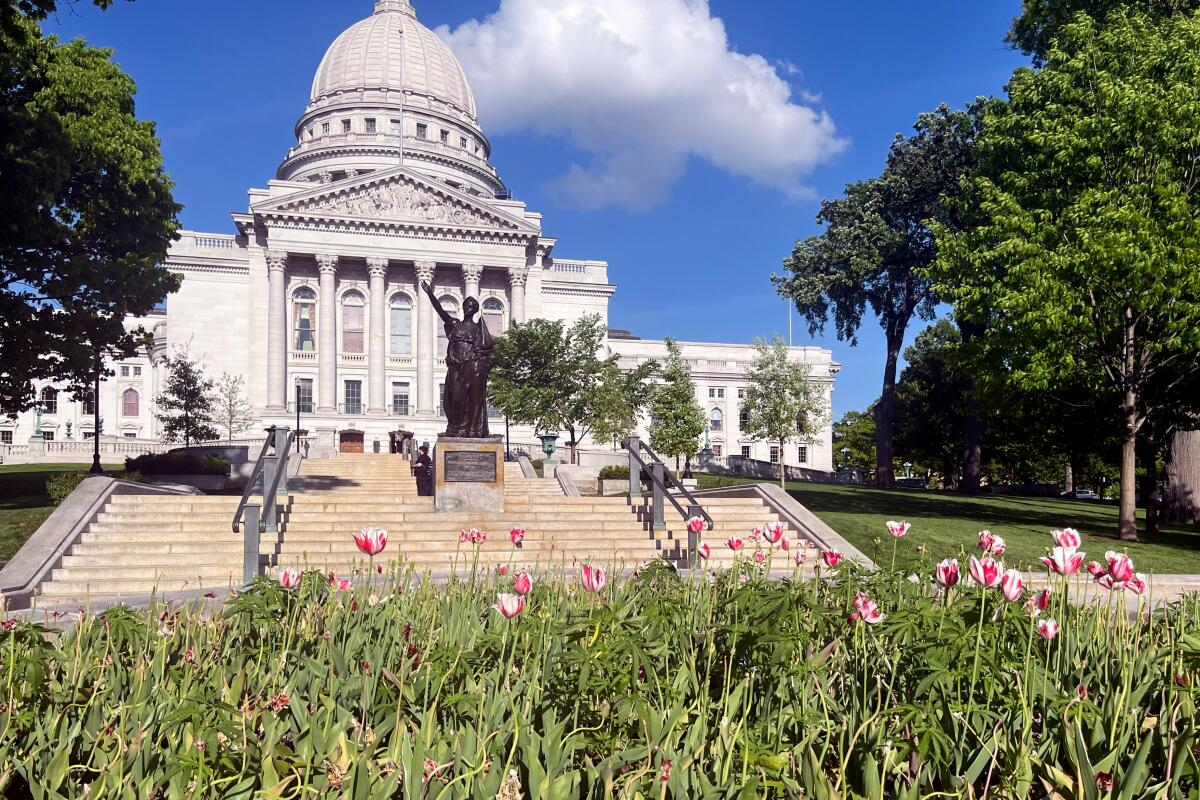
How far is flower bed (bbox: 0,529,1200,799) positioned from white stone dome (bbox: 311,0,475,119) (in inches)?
3596

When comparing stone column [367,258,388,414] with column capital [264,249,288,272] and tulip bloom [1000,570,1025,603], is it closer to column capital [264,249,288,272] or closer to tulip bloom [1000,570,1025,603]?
column capital [264,249,288,272]

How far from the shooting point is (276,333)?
6325 cm

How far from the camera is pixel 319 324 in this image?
211 ft

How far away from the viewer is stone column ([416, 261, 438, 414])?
65.8 metres

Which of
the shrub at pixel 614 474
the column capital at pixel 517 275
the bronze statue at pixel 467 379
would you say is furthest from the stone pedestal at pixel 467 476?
the column capital at pixel 517 275

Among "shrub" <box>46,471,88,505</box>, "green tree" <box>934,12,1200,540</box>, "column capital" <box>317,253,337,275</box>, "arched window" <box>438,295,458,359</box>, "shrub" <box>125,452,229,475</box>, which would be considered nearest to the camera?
Result: "green tree" <box>934,12,1200,540</box>

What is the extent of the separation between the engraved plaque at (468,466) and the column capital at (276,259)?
5189cm

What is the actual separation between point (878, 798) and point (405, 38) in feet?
339

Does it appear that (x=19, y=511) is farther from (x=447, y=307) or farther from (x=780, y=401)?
(x=447, y=307)

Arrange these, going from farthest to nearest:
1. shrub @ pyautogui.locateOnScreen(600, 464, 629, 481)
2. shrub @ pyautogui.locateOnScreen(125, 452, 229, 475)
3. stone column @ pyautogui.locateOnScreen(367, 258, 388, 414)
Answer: stone column @ pyautogui.locateOnScreen(367, 258, 388, 414)
shrub @ pyautogui.locateOnScreen(600, 464, 629, 481)
shrub @ pyautogui.locateOnScreen(125, 452, 229, 475)

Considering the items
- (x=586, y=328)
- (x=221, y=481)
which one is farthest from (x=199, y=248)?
(x=221, y=481)

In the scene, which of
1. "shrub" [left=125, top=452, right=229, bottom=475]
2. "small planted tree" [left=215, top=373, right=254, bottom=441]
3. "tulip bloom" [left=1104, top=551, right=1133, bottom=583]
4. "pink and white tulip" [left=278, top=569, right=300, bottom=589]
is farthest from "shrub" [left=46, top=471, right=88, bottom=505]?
"small planted tree" [left=215, top=373, right=254, bottom=441]

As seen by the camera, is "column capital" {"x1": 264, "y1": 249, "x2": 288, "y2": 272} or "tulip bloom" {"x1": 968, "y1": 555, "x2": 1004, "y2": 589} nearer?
"tulip bloom" {"x1": 968, "y1": 555, "x2": 1004, "y2": 589}

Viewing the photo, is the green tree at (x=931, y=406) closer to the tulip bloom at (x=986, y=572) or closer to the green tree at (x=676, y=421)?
the green tree at (x=676, y=421)
